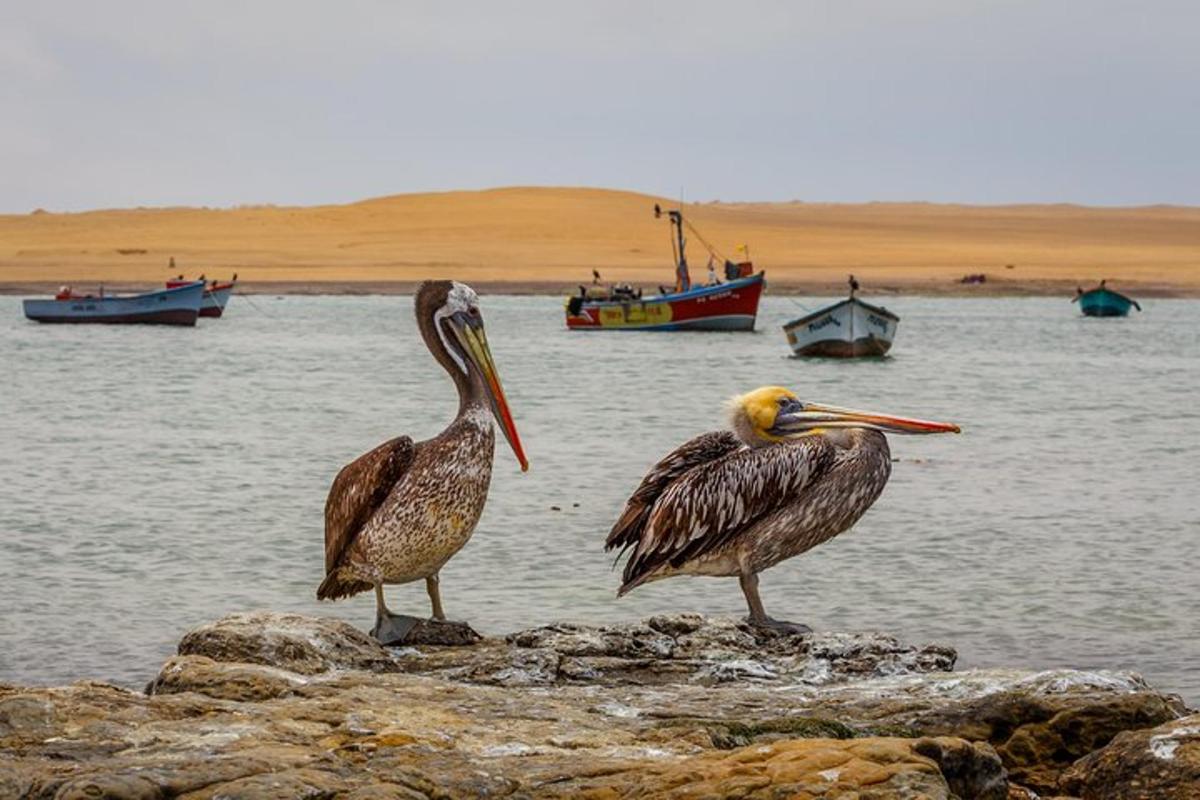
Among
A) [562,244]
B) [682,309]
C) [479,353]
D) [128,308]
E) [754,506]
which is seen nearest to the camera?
[754,506]

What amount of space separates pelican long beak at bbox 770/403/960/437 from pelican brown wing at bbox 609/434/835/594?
16 centimetres

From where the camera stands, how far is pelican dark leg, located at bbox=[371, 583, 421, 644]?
625cm

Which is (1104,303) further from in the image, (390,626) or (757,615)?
(390,626)

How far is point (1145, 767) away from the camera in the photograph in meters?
4.48

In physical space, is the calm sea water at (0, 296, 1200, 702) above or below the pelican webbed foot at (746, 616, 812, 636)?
below

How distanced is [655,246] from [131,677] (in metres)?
74.7

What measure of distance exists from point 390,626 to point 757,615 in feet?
3.99

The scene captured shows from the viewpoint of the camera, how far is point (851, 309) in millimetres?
33969

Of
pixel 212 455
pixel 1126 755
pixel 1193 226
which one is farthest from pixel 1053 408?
pixel 1193 226

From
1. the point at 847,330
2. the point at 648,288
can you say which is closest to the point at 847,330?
the point at 847,330

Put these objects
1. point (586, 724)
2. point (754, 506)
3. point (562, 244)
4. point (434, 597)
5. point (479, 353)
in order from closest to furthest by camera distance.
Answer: point (586, 724)
point (754, 506)
point (434, 597)
point (479, 353)
point (562, 244)

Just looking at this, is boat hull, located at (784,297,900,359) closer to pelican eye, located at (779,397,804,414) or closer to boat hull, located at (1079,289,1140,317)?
boat hull, located at (1079,289,1140,317)

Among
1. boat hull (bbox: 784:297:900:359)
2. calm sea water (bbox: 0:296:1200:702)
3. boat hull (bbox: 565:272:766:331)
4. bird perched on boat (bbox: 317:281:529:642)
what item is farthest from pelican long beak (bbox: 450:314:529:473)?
boat hull (bbox: 565:272:766:331)

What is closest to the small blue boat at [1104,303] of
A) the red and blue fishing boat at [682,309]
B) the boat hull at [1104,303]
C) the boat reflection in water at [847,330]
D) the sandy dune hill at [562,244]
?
the boat hull at [1104,303]
